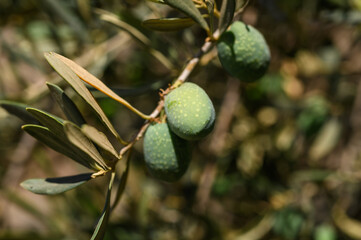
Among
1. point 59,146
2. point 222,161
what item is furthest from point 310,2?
point 59,146

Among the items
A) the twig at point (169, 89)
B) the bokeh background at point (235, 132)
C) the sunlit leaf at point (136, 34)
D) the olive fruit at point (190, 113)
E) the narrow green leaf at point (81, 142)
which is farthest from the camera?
the bokeh background at point (235, 132)

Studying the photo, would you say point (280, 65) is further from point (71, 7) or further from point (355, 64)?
point (71, 7)

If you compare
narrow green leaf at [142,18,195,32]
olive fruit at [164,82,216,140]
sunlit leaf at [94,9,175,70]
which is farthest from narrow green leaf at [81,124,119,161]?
sunlit leaf at [94,9,175,70]

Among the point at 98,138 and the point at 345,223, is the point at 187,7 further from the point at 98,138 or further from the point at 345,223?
the point at 345,223

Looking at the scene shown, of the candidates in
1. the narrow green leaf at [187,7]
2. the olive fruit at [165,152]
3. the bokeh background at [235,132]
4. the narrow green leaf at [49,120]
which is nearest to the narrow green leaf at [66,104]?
the narrow green leaf at [49,120]

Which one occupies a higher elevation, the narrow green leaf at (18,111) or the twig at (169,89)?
the narrow green leaf at (18,111)

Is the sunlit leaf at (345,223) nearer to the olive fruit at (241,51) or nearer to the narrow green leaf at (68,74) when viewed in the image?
the olive fruit at (241,51)

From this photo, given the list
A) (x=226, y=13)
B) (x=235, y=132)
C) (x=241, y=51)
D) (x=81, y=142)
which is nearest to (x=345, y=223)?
(x=235, y=132)

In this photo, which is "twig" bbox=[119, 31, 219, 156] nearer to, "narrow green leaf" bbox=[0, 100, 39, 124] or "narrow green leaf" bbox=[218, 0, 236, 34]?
"narrow green leaf" bbox=[218, 0, 236, 34]
